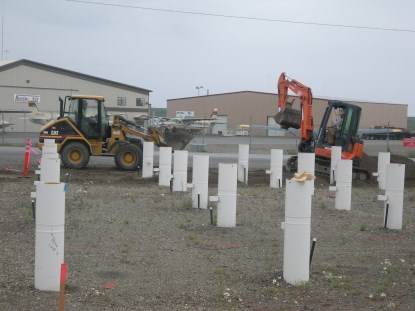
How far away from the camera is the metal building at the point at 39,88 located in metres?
58.4

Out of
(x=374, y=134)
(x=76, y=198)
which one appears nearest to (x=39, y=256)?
(x=76, y=198)

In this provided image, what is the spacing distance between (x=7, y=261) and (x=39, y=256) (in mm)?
1489

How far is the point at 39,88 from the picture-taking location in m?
60.1

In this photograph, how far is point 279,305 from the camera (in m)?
6.29

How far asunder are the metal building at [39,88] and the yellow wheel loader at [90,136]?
33281 mm

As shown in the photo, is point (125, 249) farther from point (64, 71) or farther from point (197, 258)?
point (64, 71)

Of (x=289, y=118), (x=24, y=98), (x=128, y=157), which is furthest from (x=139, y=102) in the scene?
(x=289, y=118)

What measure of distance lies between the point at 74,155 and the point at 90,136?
866 millimetres

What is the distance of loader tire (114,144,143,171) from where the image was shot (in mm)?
22391

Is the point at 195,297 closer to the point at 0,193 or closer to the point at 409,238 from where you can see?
the point at 409,238

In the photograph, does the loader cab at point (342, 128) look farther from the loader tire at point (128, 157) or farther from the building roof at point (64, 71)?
the building roof at point (64, 71)

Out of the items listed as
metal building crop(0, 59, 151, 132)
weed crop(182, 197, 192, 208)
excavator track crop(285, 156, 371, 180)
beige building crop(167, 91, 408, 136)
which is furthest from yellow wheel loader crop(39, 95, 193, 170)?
beige building crop(167, 91, 408, 136)

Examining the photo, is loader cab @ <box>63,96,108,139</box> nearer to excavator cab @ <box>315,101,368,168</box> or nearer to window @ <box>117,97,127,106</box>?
excavator cab @ <box>315,101,368,168</box>

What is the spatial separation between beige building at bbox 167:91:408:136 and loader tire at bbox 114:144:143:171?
47575 mm
